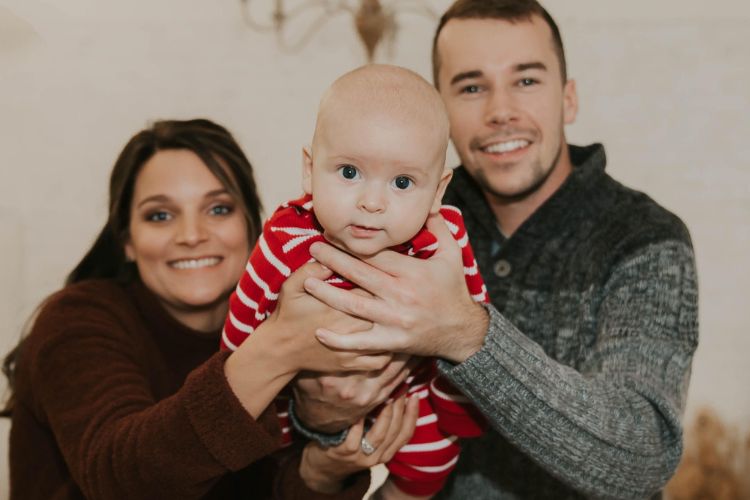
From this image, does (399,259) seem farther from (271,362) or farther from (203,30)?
(203,30)

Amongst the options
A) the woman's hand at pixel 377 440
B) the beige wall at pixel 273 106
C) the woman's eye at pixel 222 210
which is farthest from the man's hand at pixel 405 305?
the beige wall at pixel 273 106

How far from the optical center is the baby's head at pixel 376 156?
1118 mm

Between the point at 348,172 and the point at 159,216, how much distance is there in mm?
796

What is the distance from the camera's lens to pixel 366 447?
147cm

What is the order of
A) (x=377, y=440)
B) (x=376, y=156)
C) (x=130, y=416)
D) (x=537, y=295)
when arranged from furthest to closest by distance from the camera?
(x=537, y=295) → (x=377, y=440) → (x=130, y=416) → (x=376, y=156)

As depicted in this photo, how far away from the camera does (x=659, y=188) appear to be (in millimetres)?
3043

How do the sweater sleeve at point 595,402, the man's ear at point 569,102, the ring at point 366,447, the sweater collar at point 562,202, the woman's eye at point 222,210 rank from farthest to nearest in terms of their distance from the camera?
the man's ear at point 569,102 < the woman's eye at point 222,210 < the sweater collar at point 562,202 < the ring at point 366,447 < the sweater sleeve at point 595,402

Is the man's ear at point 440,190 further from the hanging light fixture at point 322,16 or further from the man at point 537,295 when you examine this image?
the hanging light fixture at point 322,16

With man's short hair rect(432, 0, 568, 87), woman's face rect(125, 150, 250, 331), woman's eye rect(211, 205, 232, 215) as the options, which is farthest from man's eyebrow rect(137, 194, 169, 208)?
man's short hair rect(432, 0, 568, 87)

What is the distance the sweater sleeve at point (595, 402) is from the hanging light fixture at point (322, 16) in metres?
2.00

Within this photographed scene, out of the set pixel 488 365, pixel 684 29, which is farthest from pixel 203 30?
pixel 488 365

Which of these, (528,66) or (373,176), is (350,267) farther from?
(528,66)

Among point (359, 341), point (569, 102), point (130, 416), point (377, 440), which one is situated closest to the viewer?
point (359, 341)

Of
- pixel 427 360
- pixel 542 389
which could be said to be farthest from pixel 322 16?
pixel 542 389
